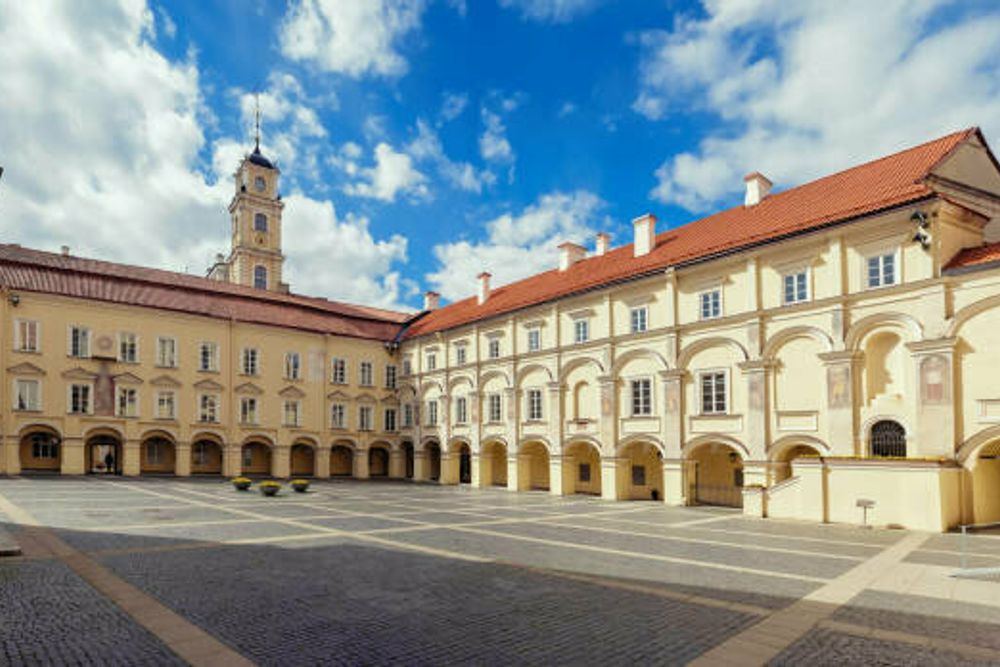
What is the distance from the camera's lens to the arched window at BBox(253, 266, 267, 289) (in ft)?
209

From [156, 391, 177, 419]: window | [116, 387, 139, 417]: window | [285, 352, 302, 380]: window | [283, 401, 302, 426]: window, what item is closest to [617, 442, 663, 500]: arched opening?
[283, 401, 302, 426]: window

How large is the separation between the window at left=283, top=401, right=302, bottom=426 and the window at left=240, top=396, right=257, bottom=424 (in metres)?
2.03

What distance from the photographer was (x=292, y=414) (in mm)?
44188

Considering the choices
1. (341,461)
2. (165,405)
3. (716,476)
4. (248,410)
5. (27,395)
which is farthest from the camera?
(341,461)

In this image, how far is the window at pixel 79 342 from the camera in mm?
36656

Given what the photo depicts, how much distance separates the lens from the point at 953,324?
20.8 metres

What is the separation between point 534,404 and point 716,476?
433 inches

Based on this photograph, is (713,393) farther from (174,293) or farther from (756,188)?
(174,293)

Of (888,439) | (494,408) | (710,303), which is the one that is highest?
(710,303)

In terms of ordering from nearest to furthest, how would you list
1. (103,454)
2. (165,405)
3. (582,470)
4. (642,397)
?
(642,397) < (582,470) < (165,405) < (103,454)

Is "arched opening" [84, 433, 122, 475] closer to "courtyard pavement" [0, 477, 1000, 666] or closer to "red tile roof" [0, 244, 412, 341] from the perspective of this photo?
"red tile roof" [0, 244, 412, 341]

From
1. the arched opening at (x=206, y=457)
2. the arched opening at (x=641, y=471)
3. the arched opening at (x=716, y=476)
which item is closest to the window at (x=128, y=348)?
the arched opening at (x=206, y=457)

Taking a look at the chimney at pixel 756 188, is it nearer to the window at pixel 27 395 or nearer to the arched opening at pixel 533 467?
the arched opening at pixel 533 467

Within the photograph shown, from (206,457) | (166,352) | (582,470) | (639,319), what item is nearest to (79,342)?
(166,352)
